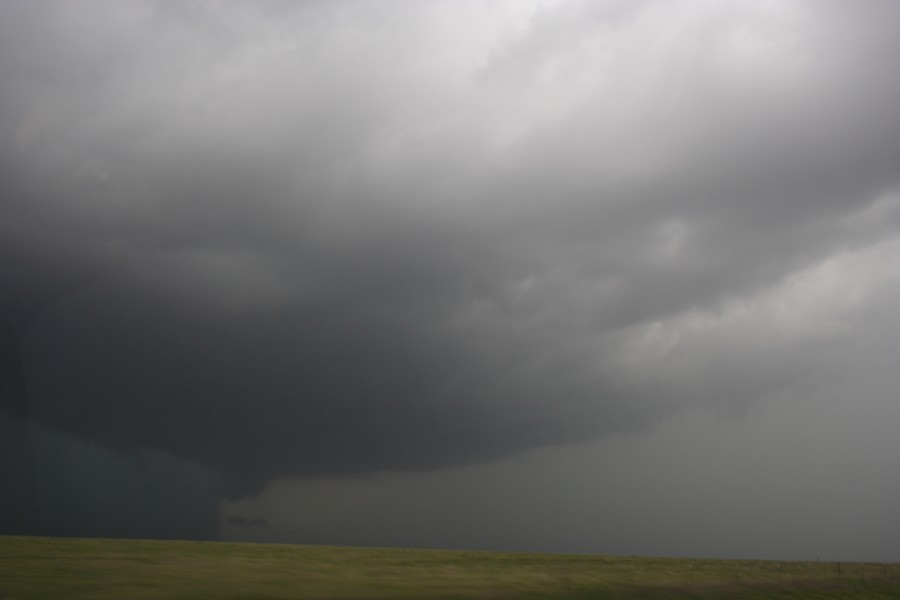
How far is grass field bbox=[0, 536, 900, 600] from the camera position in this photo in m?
57.4

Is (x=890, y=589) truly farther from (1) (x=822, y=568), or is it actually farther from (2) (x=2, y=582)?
(2) (x=2, y=582)

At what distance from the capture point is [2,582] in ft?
178

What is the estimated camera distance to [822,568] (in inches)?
4498

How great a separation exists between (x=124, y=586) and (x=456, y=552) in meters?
71.5

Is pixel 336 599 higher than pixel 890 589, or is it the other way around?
pixel 336 599

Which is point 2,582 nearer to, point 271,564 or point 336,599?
point 336,599

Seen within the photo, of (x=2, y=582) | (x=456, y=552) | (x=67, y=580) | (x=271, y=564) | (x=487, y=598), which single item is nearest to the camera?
(x=2, y=582)

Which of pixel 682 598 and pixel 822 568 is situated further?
pixel 822 568

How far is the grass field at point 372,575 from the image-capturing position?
5738 cm

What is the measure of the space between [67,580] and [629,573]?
6141 centimetres

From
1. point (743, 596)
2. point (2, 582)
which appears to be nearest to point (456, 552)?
point (743, 596)

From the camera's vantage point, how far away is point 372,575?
249 feet

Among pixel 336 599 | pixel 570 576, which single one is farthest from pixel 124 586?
pixel 570 576

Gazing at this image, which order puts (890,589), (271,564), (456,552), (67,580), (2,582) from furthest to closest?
1. (456,552)
2. (890,589)
3. (271,564)
4. (67,580)
5. (2,582)
